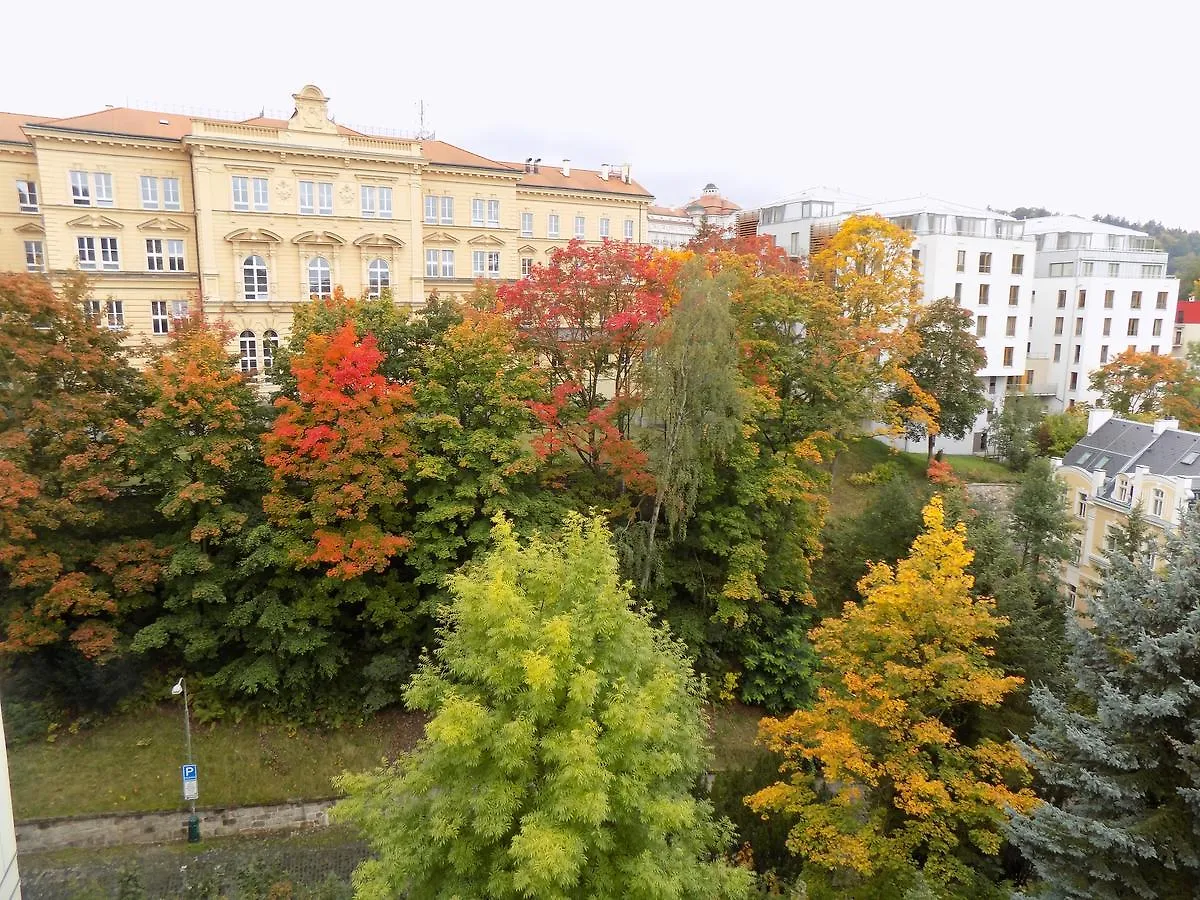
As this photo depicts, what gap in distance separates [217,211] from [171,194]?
2.19 m

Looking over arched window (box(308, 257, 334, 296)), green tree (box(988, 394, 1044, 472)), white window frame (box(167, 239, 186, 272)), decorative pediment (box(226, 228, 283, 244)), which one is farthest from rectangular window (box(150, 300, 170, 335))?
green tree (box(988, 394, 1044, 472))

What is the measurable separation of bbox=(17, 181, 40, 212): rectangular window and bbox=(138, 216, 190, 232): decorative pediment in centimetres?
507

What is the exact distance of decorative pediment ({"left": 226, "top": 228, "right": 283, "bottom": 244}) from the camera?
115ft

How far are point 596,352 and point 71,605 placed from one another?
47.2ft

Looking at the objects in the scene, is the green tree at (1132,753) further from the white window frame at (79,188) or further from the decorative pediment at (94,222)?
the white window frame at (79,188)

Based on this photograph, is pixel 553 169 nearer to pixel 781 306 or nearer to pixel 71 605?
pixel 781 306

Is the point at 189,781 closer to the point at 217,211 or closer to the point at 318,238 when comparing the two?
the point at 217,211

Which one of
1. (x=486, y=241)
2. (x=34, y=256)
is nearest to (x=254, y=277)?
(x=34, y=256)

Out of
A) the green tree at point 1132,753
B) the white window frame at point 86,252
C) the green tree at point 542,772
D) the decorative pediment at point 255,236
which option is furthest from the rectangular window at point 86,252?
the green tree at point 1132,753

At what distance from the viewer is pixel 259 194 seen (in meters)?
35.6

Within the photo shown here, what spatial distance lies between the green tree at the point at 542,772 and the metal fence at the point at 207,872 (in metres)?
4.40

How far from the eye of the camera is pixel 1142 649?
10.0 metres

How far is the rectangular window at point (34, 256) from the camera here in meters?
35.1

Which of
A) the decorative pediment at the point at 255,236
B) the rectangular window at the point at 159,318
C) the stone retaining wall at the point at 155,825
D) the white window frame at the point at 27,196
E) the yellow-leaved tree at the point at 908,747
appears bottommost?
the stone retaining wall at the point at 155,825
